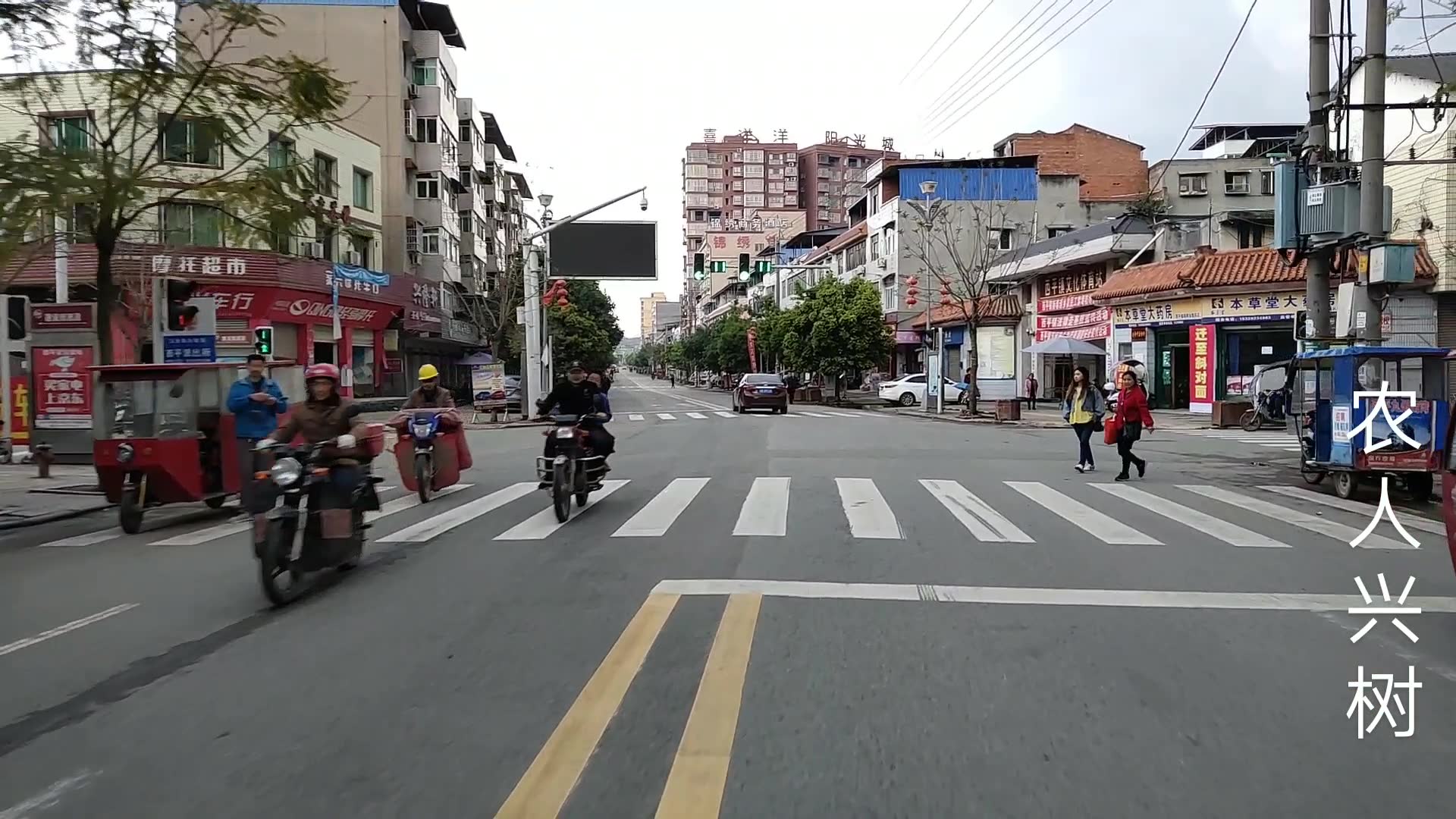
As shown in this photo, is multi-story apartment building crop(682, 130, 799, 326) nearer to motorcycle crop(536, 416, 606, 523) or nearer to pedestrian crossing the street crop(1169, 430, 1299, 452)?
pedestrian crossing the street crop(1169, 430, 1299, 452)

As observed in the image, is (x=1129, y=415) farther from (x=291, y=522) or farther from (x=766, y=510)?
(x=291, y=522)

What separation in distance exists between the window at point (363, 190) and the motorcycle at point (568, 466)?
3176 centimetres

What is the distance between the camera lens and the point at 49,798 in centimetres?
389

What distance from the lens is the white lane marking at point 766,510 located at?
9.86 meters

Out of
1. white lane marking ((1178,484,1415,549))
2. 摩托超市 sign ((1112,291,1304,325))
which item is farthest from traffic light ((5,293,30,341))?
摩托超市 sign ((1112,291,1304,325))

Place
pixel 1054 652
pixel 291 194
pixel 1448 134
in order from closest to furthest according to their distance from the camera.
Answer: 1. pixel 1054 652
2. pixel 291 194
3. pixel 1448 134

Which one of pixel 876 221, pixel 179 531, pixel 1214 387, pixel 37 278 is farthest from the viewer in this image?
pixel 876 221

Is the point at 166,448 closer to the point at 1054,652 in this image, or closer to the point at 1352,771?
the point at 1054,652

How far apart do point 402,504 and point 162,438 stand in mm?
2742

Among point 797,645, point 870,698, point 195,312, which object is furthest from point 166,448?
point 870,698

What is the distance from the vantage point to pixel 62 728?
4.70 metres

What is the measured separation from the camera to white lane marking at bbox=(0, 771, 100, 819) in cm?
375

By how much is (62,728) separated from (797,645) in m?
3.57

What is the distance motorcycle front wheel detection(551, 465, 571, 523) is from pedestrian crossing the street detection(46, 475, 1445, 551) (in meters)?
0.14
